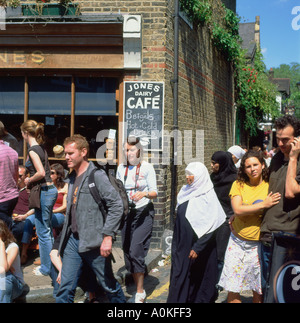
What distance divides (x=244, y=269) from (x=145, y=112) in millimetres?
4146

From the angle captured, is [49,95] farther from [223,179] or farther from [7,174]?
[223,179]

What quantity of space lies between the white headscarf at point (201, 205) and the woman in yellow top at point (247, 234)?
9.3 inches

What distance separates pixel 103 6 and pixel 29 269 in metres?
4.86

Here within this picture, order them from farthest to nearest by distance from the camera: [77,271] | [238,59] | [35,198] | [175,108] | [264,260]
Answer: [238,59]
[175,108]
[35,198]
[77,271]
[264,260]

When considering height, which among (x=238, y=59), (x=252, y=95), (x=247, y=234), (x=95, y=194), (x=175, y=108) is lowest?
(x=247, y=234)

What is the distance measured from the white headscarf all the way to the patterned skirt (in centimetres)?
35

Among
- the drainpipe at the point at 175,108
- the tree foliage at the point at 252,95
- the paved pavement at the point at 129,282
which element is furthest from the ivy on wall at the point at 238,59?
the paved pavement at the point at 129,282

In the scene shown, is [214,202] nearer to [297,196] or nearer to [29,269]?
[297,196]

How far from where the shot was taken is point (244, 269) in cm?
427

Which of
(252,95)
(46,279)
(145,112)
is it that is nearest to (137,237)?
(46,279)

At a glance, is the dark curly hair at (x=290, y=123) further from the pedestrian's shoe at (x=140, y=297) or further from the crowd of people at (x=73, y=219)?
the pedestrian's shoe at (x=140, y=297)

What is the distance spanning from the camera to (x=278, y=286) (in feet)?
11.3

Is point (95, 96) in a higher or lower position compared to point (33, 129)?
higher

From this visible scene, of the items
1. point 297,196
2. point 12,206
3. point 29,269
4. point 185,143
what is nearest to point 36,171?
point 12,206
